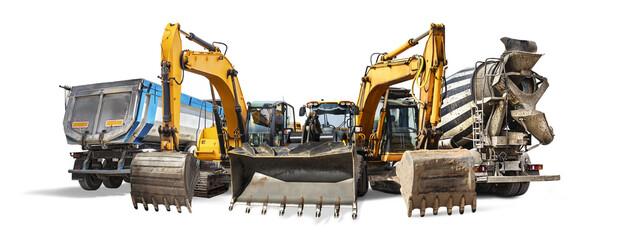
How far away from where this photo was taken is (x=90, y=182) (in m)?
8.33

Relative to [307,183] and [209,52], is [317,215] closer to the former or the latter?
[307,183]

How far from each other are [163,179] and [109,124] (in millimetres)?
3610

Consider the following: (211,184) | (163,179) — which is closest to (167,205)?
(163,179)

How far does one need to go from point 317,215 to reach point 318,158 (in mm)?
879

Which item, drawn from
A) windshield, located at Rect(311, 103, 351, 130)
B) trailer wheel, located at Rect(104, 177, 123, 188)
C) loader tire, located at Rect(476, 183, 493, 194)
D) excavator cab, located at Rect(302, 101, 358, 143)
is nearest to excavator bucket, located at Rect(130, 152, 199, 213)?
excavator cab, located at Rect(302, 101, 358, 143)

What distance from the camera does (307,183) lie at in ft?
17.9

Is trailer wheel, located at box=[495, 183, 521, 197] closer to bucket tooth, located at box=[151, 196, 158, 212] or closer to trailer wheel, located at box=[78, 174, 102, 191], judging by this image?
bucket tooth, located at box=[151, 196, 158, 212]

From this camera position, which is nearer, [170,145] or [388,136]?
[170,145]

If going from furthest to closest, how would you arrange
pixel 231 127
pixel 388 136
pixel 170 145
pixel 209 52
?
pixel 388 136 < pixel 231 127 < pixel 209 52 < pixel 170 145

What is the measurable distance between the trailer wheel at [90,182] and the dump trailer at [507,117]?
25.0 ft

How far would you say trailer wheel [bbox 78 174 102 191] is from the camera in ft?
26.9

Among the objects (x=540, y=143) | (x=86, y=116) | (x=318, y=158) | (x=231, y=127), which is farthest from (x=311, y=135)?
(x=86, y=116)

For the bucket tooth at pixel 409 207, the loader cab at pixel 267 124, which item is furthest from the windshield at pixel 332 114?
the bucket tooth at pixel 409 207

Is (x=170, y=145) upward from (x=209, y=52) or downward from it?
downward
